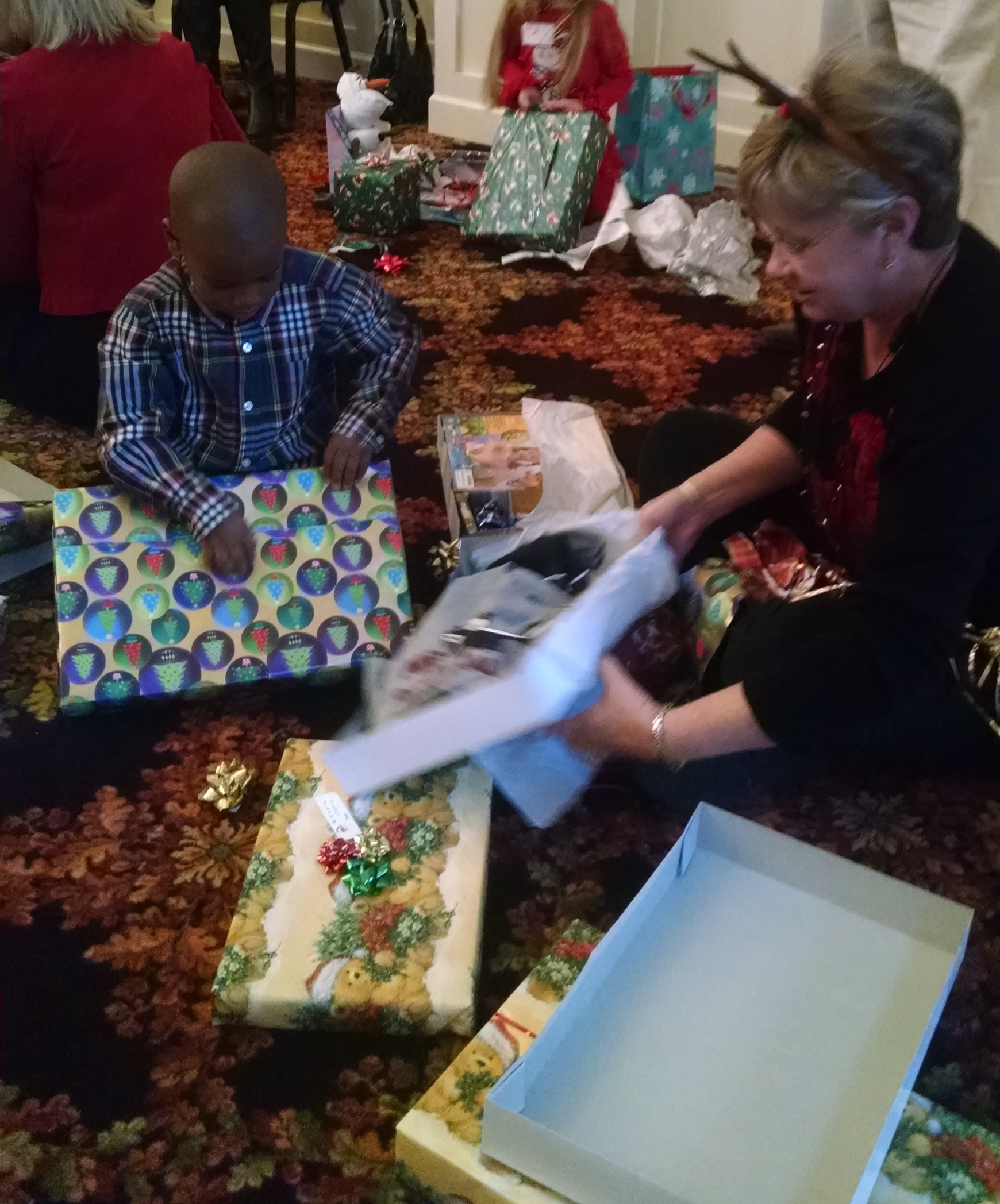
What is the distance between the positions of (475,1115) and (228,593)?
686 millimetres

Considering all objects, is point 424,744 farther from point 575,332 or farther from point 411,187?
point 411,187

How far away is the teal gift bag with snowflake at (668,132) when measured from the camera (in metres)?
2.65

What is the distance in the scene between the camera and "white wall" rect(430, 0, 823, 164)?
2781 mm

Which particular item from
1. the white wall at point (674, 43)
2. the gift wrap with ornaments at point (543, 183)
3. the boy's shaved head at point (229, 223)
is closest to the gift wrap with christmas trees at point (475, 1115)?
the boy's shaved head at point (229, 223)

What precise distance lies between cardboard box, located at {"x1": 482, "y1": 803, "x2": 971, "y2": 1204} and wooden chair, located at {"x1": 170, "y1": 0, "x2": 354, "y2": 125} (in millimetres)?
3099

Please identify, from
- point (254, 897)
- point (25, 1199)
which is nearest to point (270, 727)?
point (254, 897)

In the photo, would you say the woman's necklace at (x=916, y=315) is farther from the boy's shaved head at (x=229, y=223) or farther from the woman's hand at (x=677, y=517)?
the boy's shaved head at (x=229, y=223)

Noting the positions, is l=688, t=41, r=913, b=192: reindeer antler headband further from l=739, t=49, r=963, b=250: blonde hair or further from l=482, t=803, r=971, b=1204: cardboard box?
l=482, t=803, r=971, b=1204: cardboard box

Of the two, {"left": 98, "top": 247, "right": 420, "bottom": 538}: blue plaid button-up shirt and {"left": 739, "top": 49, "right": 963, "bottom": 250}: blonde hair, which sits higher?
{"left": 739, "top": 49, "right": 963, "bottom": 250}: blonde hair

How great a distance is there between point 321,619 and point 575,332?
1097mm

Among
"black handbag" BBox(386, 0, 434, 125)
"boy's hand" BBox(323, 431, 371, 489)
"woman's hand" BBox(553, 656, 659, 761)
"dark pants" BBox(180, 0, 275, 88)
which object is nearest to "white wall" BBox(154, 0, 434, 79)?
"black handbag" BBox(386, 0, 434, 125)

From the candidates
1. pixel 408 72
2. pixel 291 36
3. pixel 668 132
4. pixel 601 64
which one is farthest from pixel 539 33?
pixel 291 36

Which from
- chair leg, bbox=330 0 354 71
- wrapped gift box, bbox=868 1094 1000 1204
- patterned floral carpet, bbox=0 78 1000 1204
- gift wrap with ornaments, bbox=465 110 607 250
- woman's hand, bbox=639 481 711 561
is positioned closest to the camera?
wrapped gift box, bbox=868 1094 1000 1204

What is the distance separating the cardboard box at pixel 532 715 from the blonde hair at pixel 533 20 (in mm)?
1909
